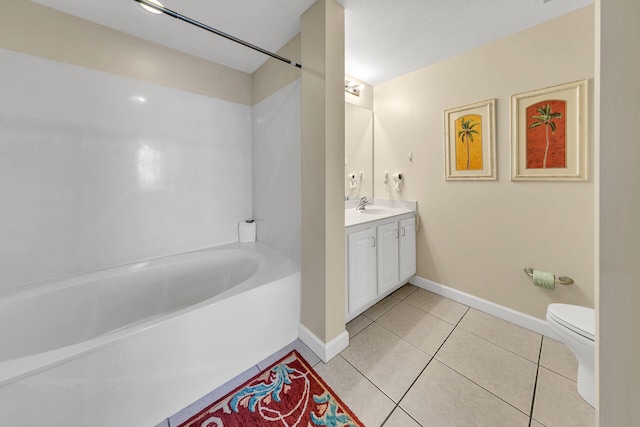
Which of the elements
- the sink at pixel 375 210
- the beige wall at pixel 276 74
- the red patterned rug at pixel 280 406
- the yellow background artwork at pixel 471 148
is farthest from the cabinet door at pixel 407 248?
the beige wall at pixel 276 74

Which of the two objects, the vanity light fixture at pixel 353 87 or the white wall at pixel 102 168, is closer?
the white wall at pixel 102 168

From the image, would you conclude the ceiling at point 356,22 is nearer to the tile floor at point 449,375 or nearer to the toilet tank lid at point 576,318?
the toilet tank lid at point 576,318

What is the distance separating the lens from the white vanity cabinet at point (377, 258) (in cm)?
171

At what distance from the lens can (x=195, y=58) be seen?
1955 millimetres

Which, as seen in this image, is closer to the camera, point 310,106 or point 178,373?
point 178,373

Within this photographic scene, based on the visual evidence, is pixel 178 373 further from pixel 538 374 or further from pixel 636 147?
pixel 538 374

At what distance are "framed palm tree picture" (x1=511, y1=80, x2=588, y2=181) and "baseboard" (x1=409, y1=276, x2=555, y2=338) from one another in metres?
1.09

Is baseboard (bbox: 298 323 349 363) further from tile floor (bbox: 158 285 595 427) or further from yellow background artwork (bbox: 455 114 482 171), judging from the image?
yellow background artwork (bbox: 455 114 482 171)

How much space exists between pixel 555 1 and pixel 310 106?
1715 mm

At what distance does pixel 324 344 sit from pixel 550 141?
2.16 metres

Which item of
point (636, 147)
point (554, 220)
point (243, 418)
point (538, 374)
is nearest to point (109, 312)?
point (243, 418)

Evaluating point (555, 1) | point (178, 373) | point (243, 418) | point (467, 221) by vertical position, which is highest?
point (555, 1)

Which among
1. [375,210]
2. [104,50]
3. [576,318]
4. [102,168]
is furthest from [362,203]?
[104,50]

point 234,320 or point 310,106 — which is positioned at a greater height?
point 310,106
